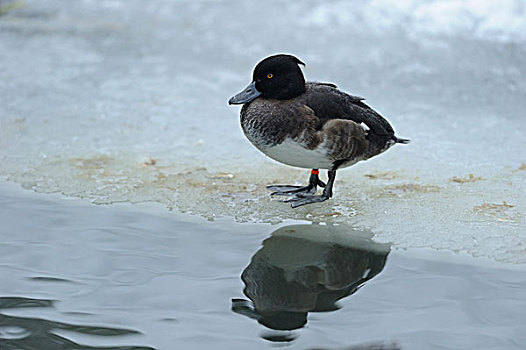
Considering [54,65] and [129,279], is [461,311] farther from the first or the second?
[54,65]

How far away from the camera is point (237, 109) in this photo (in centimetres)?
561

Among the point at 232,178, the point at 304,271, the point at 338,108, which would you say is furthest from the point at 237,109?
the point at 304,271

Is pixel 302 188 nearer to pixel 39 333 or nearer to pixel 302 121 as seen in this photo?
pixel 302 121

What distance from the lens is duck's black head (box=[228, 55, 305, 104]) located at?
3.57 meters

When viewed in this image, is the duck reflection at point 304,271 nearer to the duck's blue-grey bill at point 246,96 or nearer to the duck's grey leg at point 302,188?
the duck's grey leg at point 302,188

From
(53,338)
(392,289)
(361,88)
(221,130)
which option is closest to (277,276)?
(392,289)

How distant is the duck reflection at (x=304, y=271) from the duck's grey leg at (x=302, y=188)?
400mm

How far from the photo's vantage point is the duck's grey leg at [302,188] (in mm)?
3887

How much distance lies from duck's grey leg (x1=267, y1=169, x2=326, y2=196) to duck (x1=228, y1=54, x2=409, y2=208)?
123 millimetres

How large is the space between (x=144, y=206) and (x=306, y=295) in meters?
1.25

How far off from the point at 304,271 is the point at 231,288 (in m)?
0.35

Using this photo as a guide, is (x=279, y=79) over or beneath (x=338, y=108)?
over

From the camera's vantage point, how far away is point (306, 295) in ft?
9.32

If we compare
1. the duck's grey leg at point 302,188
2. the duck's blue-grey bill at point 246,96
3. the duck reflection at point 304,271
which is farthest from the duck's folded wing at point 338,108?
the duck reflection at point 304,271
